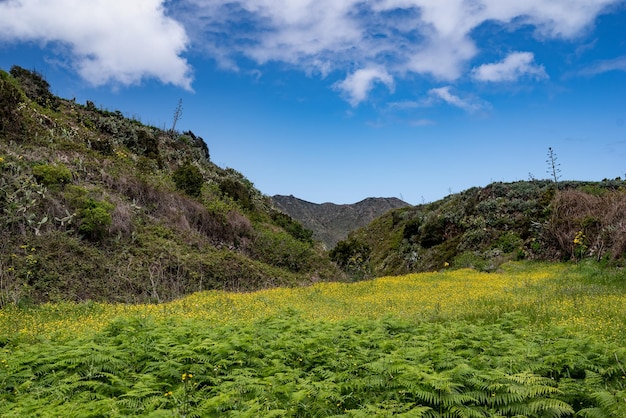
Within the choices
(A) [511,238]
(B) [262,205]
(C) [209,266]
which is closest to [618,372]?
(C) [209,266]

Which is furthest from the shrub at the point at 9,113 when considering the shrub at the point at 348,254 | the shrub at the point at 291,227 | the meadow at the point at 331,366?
the shrub at the point at 348,254

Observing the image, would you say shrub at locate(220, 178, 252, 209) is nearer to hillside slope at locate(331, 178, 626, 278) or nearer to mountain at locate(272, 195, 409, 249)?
hillside slope at locate(331, 178, 626, 278)

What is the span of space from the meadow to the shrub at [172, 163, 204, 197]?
19.9 meters

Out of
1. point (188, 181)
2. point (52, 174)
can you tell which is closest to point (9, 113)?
point (52, 174)

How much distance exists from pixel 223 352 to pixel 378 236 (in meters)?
50.8

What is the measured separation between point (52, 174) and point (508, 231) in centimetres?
2976

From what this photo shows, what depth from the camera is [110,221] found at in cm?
2288

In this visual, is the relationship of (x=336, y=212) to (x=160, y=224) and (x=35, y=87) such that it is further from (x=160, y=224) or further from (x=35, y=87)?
(x=160, y=224)

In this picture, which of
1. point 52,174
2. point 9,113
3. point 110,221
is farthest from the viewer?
point 9,113

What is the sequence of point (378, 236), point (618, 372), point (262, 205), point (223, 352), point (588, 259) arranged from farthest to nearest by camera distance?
1. point (378, 236)
2. point (262, 205)
3. point (588, 259)
4. point (223, 352)
5. point (618, 372)

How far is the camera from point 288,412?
516 cm

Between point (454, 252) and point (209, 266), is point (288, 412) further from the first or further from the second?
point (454, 252)

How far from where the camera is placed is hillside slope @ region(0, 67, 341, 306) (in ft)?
63.8

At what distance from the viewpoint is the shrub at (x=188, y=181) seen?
107 feet
